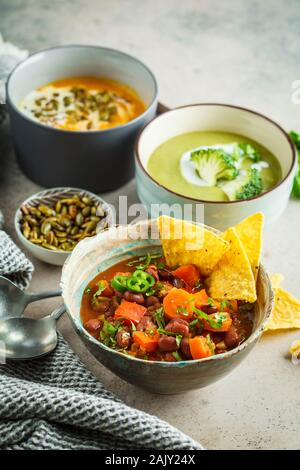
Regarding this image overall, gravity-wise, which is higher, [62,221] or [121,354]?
[121,354]

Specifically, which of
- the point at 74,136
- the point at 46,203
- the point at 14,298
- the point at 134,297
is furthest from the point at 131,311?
the point at 74,136

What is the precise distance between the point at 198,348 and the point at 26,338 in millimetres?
619

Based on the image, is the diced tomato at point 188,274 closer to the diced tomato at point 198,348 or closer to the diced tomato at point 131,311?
the diced tomato at point 131,311

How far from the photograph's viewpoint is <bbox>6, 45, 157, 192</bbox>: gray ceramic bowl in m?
3.04

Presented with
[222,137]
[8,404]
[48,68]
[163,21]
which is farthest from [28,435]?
[163,21]

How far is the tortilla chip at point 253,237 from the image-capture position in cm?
240

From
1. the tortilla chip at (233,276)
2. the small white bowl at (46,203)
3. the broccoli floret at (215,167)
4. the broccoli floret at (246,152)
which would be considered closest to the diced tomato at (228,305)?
the tortilla chip at (233,276)

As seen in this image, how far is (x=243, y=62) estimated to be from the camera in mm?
4188

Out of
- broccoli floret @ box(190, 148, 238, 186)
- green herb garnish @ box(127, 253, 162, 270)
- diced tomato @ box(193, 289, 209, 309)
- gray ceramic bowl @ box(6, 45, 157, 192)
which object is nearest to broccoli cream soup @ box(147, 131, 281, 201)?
broccoli floret @ box(190, 148, 238, 186)

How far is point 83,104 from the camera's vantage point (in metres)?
3.43

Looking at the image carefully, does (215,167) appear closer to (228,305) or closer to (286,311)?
(286,311)

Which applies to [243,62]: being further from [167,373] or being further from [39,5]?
[167,373]

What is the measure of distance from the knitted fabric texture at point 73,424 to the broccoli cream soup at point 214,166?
1097 millimetres

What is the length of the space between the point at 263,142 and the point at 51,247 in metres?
1.08
